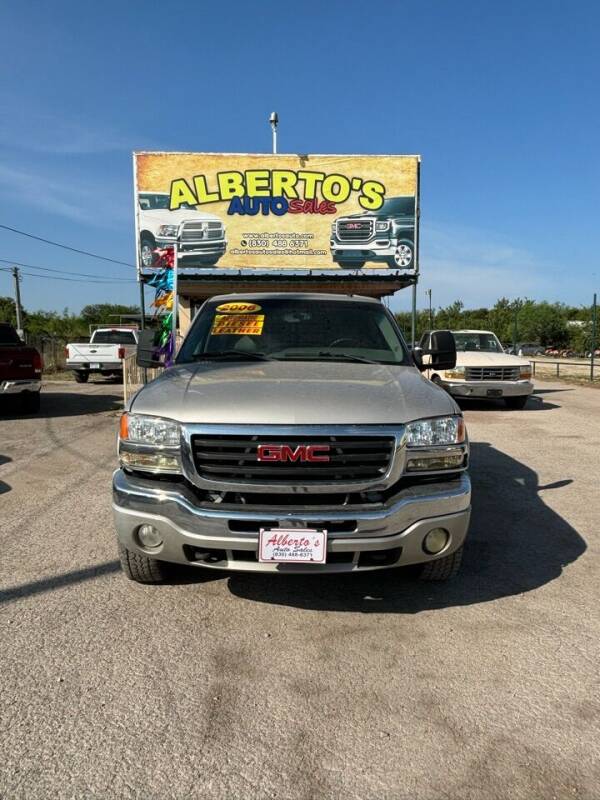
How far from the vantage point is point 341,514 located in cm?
280

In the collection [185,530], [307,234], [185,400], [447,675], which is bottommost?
[447,675]

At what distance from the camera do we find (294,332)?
4.24 meters

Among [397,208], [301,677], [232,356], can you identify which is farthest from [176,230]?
[301,677]

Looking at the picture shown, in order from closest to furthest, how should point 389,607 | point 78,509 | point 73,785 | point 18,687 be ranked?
point 73,785
point 18,687
point 389,607
point 78,509

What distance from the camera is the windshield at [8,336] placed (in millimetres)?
10784

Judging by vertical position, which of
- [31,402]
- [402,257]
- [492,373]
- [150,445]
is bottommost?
[31,402]

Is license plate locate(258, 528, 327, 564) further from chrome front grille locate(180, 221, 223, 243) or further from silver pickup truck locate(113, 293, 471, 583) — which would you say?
chrome front grille locate(180, 221, 223, 243)

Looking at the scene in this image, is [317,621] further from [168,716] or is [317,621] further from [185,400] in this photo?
[185,400]

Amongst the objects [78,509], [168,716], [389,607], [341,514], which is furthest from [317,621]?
[78,509]

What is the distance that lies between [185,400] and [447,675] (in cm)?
180

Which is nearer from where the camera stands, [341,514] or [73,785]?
[73,785]

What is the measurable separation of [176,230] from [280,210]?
2898 millimetres

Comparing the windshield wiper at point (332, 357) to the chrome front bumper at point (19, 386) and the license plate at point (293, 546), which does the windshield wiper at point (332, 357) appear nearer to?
the license plate at point (293, 546)

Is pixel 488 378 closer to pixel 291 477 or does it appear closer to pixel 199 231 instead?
pixel 199 231
